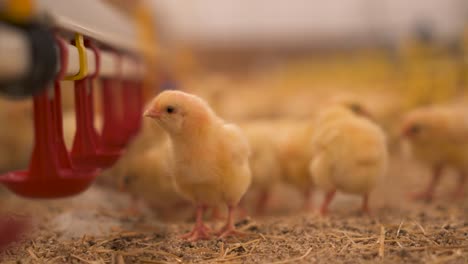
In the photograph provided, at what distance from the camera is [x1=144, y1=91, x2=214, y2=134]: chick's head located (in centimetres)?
182

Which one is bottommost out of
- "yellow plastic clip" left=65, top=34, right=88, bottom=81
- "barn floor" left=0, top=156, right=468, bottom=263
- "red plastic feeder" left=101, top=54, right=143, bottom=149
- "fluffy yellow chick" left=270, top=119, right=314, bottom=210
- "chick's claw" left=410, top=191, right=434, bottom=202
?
"chick's claw" left=410, top=191, right=434, bottom=202

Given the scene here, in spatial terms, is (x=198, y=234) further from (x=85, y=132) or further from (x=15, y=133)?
(x=15, y=133)

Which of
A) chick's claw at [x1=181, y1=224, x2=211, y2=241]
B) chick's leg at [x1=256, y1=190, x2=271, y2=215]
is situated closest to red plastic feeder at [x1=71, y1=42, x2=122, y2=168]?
chick's claw at [x1=181, y1=224, x2=211, y2=241]

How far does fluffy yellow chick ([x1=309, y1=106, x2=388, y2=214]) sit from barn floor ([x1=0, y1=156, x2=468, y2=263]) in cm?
17

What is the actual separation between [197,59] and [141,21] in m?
3.47

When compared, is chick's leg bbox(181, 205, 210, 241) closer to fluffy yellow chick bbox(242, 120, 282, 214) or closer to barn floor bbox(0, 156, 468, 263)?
barn floor bbox(0, 156, 468, 263)

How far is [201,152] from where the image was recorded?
1889 mm

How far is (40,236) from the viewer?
2.08 meters

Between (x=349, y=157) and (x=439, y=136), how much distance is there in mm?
1032

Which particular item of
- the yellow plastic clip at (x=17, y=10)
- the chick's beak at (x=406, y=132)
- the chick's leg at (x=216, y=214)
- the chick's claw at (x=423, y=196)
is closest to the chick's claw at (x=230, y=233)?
the chick's leg at (x=216, y=214)

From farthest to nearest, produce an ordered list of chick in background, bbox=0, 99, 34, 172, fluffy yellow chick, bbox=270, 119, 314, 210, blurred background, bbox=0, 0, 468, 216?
blurred background, bbox=0, 0, 468, 216 < chick in background, bbox=0, 99, 34, 172 < fluffy yellow chick, bbox=270, 119, 314, 210

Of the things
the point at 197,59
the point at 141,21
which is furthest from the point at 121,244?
the point at 197,59

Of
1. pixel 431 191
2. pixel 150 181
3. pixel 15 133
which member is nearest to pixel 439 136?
pixel 431 191

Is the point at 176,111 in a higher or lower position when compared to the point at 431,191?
higher
